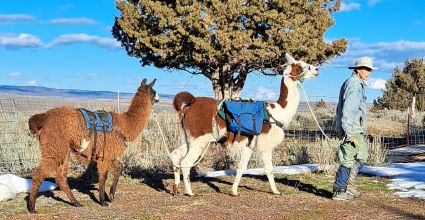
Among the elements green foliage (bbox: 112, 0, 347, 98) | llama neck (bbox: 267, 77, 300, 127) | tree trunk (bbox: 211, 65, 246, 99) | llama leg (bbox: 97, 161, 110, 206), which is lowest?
llama leg (bbox: 97, 161, 110, 206)

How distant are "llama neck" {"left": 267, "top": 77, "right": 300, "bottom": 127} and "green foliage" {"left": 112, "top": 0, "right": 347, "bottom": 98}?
52.9 ft

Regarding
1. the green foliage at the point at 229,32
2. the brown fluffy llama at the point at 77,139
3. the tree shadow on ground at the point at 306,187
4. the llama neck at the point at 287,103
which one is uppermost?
the green foliage at the point at 229,32

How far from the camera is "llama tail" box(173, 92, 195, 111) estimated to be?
29.6 ft

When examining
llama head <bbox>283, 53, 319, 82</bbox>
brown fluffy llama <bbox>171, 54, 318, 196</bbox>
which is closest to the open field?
brown fluffy llama <bbox>171, 54, 318, 196</bbox>

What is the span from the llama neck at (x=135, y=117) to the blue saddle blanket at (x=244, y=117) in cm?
129

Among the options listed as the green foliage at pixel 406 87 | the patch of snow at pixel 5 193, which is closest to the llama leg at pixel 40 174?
the patch of snow at pixel 5 193

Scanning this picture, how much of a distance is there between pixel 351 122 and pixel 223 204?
7.40 feet

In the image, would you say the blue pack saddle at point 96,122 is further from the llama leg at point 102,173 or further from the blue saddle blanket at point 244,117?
the blue saddle blanket at point 244,117

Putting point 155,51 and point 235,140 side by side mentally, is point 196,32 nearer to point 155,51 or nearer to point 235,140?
point 155,51

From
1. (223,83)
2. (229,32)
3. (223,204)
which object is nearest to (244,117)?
(223,204)

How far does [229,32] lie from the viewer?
83.4ft

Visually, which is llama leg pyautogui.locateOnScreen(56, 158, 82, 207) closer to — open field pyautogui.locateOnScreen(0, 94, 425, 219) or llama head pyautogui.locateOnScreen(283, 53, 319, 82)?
open field pyautogui.locateOnScreen(0, 94, 425, 219)

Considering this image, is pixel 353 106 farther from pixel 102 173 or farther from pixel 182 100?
pixel 102 173

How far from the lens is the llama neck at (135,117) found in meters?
8.13
